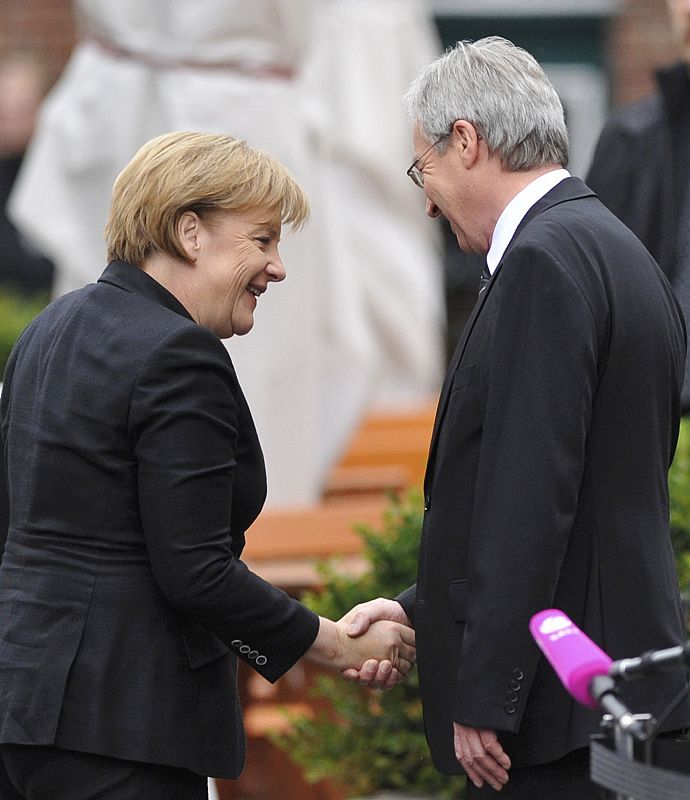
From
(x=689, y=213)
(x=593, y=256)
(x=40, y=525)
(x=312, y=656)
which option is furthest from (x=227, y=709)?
(x=689, y=213)

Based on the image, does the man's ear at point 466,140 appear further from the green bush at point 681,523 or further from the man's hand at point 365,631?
the green bush at point 681,523

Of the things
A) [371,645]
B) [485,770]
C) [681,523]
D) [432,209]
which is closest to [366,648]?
[371,645]

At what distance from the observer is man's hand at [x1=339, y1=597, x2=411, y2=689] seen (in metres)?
3.38

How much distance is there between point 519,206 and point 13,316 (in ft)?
21.1

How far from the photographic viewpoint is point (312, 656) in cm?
325

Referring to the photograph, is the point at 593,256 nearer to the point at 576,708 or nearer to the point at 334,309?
the point at 576,708

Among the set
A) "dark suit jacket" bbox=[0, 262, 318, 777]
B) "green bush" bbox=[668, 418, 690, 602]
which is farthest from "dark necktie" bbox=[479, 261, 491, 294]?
"green bush" bbox=[668, 418, 690, 602]

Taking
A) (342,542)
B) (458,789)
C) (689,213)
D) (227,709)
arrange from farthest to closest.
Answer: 1. (342,542)
2. (458,789)
3. (689,213)
4. (227,709)

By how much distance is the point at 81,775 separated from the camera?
2.93 metres

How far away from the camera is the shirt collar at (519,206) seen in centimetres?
313

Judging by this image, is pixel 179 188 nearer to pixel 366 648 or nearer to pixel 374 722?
pixel 366 648

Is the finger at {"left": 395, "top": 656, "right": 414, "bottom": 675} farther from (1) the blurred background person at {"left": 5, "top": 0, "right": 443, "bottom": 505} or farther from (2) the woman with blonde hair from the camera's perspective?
(1) the blurred background person at {"left": 5, "top": 0, "right": 443, "bottom": 505}

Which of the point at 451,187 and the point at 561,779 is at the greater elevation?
the point at 451,187

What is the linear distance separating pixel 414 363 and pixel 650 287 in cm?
531
